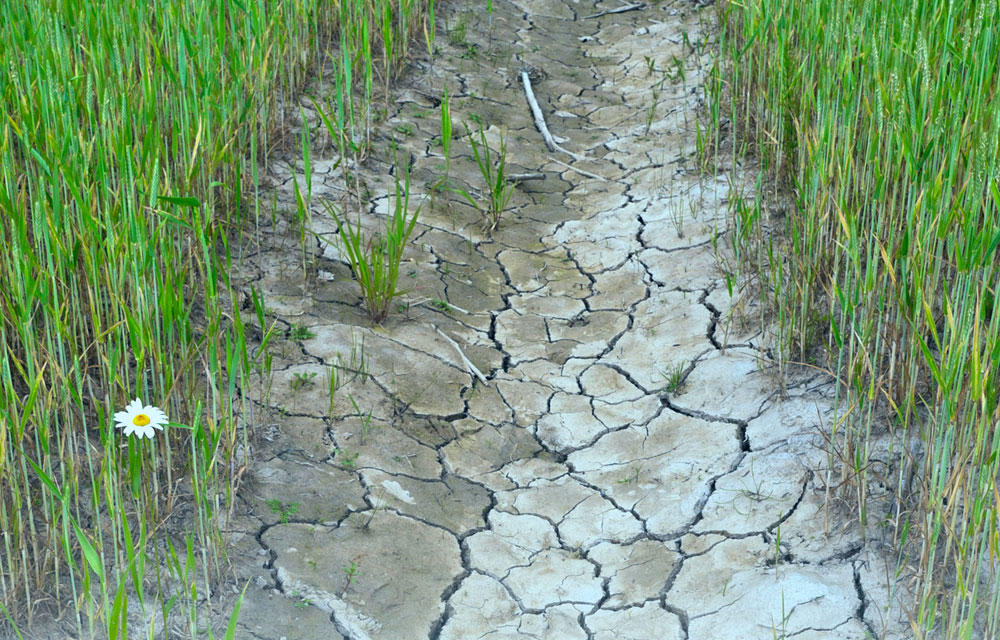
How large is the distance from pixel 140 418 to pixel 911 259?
1.66m

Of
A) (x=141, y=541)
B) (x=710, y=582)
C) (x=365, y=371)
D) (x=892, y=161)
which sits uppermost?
(x=892, y=161)

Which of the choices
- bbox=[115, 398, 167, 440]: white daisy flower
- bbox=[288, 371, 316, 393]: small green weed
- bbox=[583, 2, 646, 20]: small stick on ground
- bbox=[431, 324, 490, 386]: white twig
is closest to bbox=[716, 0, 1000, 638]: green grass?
bbox=[431, 324, 490, 386]: white twig

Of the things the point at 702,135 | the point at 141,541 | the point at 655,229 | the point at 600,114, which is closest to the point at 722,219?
the point at 655,229

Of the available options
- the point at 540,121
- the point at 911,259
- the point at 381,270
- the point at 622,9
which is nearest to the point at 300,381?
the point at 381,270

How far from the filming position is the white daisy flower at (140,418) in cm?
193

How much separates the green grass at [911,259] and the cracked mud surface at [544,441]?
17 centimetres

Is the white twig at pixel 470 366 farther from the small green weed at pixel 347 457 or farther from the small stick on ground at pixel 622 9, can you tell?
the small stick on ground at pixel 622 9

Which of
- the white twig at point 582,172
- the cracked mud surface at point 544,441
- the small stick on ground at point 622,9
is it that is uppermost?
the small stick on ground at point 622,9

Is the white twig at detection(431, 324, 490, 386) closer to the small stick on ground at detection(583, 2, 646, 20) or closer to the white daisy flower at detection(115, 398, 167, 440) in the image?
the white daisy flower at detection(115, 398, 167, 440)

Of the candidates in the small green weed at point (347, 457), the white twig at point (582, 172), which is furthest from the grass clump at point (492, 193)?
the small green weed at point (347, 457)

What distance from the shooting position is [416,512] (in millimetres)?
2430

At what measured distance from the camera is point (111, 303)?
85.0 inches

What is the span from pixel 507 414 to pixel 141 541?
130cm

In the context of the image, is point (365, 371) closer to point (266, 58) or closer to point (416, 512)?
point (416, 512)
